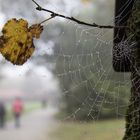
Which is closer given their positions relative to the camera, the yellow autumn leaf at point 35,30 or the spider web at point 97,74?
the yellow autumn leaf at point 35,30

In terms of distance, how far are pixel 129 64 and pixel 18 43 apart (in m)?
0.51

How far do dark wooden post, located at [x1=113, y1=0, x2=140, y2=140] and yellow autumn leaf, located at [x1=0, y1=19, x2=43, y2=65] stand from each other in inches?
14.6

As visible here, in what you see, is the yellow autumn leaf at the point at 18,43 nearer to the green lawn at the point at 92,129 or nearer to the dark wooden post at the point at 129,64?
the dark wooden post at the point at 129,64

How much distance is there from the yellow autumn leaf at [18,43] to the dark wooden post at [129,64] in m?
0.37

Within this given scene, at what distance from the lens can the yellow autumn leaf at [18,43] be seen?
3049 mm

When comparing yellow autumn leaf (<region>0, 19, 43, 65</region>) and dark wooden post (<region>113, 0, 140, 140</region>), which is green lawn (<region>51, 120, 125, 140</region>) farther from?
yellow autumn leaf (<region>0, 19, 43, 65</region>)

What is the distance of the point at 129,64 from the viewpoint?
3252 mm

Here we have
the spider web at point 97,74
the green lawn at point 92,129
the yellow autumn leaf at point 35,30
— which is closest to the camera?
the yellow autumn leaf at point 35,30

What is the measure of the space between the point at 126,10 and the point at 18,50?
1.63 ft

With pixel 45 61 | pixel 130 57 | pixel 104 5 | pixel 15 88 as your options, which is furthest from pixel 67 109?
pixel 15 88

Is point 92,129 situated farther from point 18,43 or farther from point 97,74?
point 18,43

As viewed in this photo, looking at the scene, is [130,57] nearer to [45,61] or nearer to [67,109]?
[45,61]

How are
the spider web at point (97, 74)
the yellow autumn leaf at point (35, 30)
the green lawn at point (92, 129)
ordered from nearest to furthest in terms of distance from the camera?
1. the yellow autumn leaf at point (35, 30)
2. the spider web at point (97, 74)
3. the green lawn at point (92, 129)

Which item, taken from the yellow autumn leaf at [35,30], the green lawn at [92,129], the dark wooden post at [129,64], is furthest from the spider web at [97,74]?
the green lawn at [92,129]
